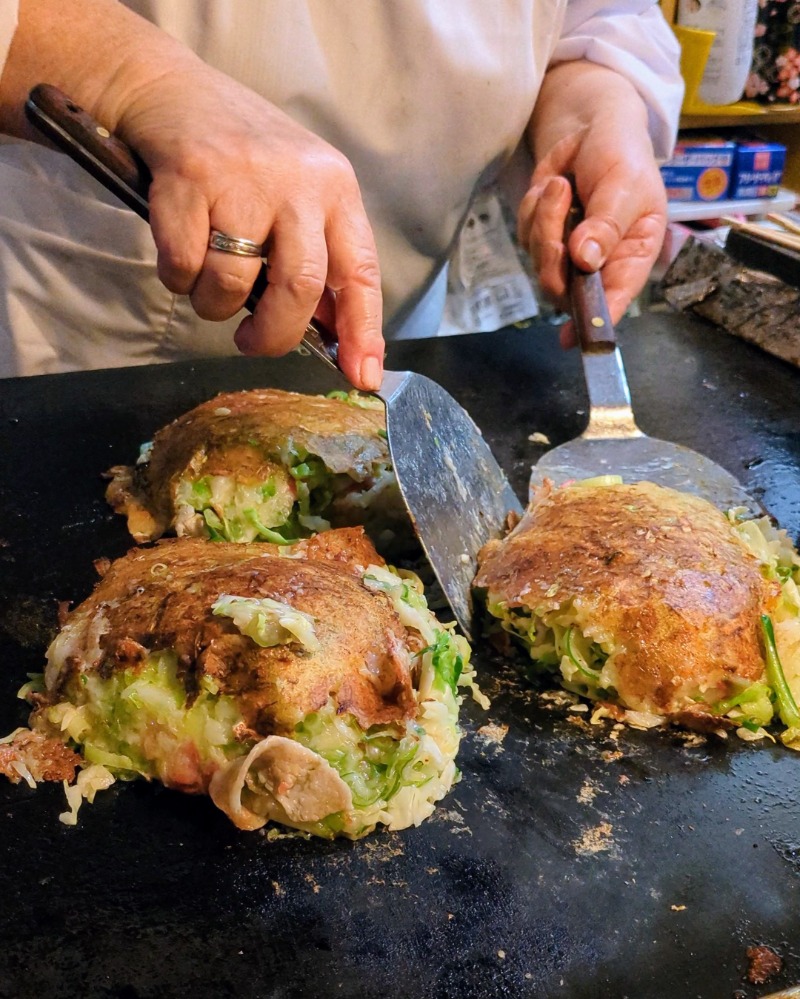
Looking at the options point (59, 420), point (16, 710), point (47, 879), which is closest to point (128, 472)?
point (59, 420)

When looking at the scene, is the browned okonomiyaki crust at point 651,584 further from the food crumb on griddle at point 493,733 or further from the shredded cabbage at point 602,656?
the food crumb on griddle at point 493,733

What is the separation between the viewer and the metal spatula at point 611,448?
2.02m

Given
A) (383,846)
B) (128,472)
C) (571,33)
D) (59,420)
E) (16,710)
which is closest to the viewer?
(383,846)

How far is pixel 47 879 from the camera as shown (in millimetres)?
1243

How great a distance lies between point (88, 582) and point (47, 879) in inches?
26.1

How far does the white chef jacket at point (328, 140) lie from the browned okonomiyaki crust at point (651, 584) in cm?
127

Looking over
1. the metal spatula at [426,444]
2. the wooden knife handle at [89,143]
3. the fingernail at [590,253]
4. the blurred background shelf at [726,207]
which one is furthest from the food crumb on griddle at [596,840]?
the blurred background shelf at [726,207]

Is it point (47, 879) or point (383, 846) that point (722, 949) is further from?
point (47, 879)

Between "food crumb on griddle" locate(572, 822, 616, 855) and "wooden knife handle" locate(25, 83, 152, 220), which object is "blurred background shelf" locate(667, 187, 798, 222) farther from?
"food crumb on griddle" locate(572, 822, 616, 855)

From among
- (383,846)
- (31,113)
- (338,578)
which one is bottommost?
(383,846)

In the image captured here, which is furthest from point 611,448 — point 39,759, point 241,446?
point 39,759

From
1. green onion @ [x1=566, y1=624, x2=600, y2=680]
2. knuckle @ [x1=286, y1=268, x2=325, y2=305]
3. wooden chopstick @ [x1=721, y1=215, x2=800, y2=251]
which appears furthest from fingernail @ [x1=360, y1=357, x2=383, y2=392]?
wooden chopstick @ [x1=721, y1=215, x2=800, y2=251]

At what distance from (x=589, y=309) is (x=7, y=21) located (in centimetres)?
142

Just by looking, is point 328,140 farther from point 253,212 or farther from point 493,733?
point 493,733
